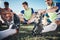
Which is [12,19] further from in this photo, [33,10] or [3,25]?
[33,10]

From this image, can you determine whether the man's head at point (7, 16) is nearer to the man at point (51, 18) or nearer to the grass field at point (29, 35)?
the grass field at point (29, 35)

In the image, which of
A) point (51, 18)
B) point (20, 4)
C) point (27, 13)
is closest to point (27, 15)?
point (27, 13)

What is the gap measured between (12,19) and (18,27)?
117 millimetres

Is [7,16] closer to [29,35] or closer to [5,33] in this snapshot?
[5,33]

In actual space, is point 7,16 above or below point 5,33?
above

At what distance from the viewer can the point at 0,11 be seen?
171 cm

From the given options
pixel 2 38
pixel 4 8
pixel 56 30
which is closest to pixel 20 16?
pixel 4 8

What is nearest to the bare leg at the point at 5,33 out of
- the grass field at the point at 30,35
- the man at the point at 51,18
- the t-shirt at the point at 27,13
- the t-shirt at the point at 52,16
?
the grass field at the point at 30,35

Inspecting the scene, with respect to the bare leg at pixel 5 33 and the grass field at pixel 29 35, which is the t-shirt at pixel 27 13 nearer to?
the grass field at pixel 29 35

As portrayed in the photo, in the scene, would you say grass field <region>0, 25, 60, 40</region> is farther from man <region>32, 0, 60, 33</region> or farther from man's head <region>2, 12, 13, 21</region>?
man's head <region>2, 12, 13, 21</region>

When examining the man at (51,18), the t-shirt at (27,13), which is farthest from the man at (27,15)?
the man at (51,18)

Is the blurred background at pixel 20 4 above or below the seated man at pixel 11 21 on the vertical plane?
above

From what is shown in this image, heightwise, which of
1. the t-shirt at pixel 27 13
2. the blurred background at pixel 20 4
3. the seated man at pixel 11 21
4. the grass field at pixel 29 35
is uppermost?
the blurred background at pixel 20 4

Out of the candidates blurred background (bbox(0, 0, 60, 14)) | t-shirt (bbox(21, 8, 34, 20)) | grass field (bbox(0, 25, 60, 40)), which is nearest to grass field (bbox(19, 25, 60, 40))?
grass field (bbox(0, 25, 60, 40))
